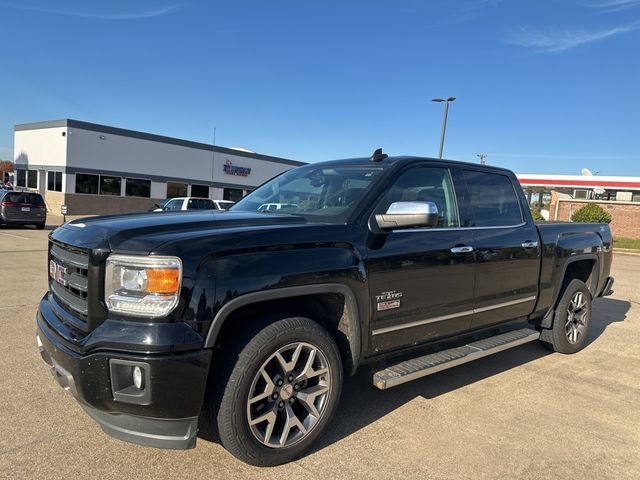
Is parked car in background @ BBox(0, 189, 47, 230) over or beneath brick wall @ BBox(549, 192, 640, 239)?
beneath

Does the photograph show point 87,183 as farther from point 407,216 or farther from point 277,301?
point 407,216

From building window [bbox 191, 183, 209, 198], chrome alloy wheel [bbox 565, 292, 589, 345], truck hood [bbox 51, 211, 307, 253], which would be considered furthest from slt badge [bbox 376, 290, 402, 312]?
building window [bbox 191, 183, 209, 198]

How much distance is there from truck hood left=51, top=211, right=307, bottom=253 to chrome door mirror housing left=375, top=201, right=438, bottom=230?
543 millimetres

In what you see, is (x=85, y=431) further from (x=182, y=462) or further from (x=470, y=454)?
(x=470, y=454)

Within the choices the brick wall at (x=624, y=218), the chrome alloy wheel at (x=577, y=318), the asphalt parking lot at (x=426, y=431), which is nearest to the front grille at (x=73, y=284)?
the asphalt parking lot at (x=426, y=431)

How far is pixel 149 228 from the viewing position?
2.79m

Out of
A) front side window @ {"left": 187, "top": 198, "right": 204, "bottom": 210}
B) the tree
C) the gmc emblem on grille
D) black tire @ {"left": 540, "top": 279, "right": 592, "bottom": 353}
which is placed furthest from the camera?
the tree

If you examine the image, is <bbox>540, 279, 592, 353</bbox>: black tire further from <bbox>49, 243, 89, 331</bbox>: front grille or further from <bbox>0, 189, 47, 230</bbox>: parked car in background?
<bbox>0, 189, 47, 230</bbox>: parked car in background

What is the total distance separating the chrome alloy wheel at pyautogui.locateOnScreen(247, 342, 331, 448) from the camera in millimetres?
2852

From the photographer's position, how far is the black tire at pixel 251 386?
2.69 m

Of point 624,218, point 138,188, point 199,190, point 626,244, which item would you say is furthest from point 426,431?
point 199,190

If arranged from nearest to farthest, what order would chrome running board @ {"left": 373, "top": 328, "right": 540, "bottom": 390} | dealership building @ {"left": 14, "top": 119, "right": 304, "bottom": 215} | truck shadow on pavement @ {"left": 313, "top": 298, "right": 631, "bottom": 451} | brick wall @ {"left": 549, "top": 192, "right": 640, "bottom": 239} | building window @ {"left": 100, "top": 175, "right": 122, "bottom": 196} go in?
chrome running board @ {"left": 373, "top": 328, "right": 540, "bottom": 390}, truck shadow on pavement @ {"left": 313, "top": 298, "right": 631, "bottom": 451}, dealership building @ {"left": 14, "top": 119, "right": 304, "bottom": 215}, building window @ {"left": 100, "top": 175, "right": 122, "bottom": 196}, brick wall @ {"left": 549, "top": 192, "right": 640, "bottom": 239}

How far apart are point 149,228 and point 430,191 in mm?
2261

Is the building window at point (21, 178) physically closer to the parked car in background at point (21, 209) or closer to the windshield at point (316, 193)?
the parked car in background at point (21, 209)
